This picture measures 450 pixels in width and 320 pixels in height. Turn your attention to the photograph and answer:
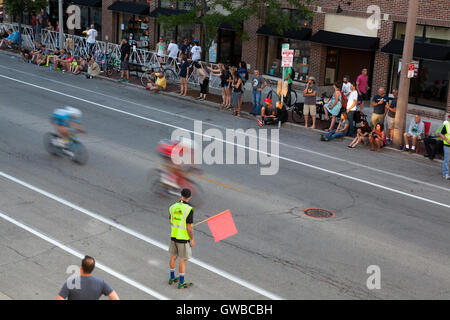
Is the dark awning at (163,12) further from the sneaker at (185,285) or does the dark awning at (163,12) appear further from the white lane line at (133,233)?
the sneaker at (185,285)

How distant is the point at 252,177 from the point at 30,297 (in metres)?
7.89

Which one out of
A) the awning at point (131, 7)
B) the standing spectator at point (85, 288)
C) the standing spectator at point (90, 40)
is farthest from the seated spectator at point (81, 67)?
the standing spectator at point (85, 288)

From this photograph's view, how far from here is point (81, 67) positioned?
3222 cm

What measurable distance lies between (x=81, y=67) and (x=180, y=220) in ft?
77.3

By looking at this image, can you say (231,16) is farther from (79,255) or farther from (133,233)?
(79,255)

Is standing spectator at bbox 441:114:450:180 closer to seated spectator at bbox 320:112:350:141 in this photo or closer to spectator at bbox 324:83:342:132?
seated spectator at bbox 320:112:350:141

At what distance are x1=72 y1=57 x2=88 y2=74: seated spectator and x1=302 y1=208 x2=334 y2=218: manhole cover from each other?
67.7 feet

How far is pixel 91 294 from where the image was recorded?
317 inches

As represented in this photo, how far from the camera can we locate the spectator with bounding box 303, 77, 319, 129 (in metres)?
22.9

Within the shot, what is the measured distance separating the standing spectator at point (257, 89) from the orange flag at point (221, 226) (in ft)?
42.6

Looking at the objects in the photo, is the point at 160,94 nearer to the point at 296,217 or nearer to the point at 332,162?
the point at 332,162

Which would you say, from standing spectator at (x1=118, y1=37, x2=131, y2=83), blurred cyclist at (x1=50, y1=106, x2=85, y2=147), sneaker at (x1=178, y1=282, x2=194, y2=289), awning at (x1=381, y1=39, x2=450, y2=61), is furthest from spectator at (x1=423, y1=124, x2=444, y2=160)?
standing spectator at (x1=118, y1=37, x2=131, y2=83)

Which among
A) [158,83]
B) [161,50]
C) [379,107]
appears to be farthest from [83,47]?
[379,107]
